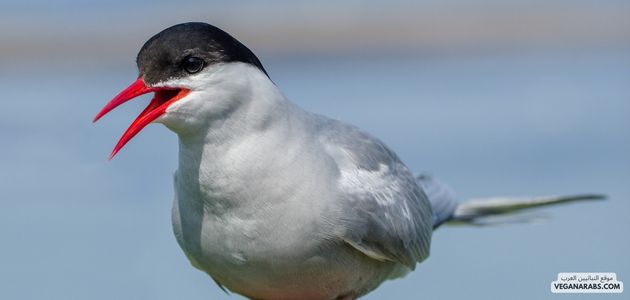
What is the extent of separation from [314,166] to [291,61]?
9834mm

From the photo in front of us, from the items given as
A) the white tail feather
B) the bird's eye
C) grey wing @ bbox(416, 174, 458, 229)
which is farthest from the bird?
the white tail feather

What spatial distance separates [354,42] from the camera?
1431 cm

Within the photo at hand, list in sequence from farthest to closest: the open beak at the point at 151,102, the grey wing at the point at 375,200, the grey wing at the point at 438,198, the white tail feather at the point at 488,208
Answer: the white tail feather at the point at 488,208, the grey wing at the point at 438,198, the grey wing at the point at 375,200, the open beak at the point at 151,102

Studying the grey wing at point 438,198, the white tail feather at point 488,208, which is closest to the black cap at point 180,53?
the grey wing at point 438,198

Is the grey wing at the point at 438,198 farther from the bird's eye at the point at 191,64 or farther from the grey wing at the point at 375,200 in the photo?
the bird's eye at the point at 191,64

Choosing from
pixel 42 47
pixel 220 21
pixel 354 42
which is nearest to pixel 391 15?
pixel 354 42

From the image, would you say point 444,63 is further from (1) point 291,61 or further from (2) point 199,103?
(2) point 199,103

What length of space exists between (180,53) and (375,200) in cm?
99

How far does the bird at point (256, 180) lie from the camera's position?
12.5 feet

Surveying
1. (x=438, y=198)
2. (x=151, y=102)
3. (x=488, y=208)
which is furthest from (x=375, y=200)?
(x=488, y=208)

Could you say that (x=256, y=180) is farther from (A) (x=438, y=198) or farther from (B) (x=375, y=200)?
(A) (x=438, y=198)

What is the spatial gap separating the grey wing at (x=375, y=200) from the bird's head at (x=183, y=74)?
62 cm

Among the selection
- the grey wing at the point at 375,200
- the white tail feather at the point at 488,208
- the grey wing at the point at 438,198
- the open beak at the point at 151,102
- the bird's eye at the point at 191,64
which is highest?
the bird's eye at the point at 191,64

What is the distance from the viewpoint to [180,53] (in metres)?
3.77
